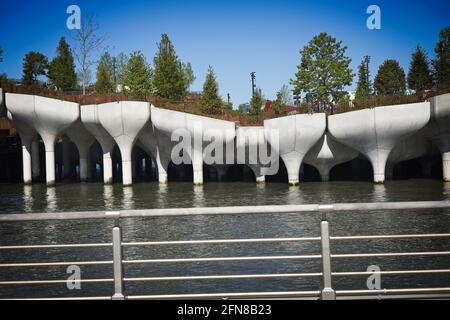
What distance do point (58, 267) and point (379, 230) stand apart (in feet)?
40.6

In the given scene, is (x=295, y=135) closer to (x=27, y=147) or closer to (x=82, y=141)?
(x=82, y=141)

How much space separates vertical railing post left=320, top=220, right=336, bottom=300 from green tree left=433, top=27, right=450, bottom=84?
5657 centimetres

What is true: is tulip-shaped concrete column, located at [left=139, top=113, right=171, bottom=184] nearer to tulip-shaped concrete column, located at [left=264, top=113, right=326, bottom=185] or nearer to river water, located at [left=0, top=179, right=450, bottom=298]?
tulip-shaped concrete column, located at [left=264, top=113, right=326, bottom=185]

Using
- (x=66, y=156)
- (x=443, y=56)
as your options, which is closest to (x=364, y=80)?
(x=443, y=56)

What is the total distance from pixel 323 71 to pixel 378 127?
1370 cm

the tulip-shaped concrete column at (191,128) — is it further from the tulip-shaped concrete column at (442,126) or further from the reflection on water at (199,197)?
the tulip-shaped concrete column at (442,126)

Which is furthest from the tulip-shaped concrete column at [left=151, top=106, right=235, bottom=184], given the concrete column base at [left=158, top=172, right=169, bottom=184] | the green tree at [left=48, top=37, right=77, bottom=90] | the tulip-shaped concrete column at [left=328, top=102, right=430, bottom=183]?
the green tree at [left=48, top=37, right=77, bottom=90]

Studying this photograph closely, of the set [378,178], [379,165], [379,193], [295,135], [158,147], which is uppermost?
[295,135]

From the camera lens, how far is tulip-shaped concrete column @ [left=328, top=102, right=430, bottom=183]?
3625cm

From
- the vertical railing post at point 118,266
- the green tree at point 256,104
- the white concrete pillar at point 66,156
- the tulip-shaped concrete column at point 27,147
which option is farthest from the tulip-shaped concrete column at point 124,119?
the vertical railing post at point 118,266

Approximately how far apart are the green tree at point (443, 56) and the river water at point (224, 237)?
90.5ft

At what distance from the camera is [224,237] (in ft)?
56.9
